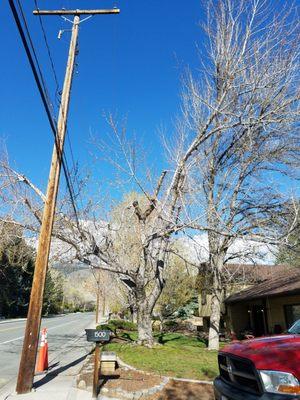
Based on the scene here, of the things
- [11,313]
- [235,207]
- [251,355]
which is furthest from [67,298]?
[251,355]

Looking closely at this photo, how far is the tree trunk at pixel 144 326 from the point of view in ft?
49.5

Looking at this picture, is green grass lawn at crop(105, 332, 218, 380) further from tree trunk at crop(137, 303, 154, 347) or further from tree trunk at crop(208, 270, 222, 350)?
tree trunk at crop(208, 270, 222, 350)

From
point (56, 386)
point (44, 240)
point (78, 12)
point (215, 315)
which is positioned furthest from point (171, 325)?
point (78, 12)

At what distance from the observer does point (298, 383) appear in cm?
413

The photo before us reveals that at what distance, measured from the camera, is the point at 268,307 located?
23188 mm

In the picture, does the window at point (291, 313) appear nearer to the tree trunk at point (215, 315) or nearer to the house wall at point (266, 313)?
the house wall at point (266, 313)

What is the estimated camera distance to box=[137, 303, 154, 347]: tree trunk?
15.1 metres

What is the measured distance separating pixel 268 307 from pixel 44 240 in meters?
17.3

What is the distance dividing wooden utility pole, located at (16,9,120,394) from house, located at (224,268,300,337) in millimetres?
12019

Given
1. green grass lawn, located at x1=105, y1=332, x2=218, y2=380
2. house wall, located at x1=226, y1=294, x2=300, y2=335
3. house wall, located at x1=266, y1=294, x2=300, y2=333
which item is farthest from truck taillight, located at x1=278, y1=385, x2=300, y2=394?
house wall, located at x1=266, y1=294, x2=300, y2=333

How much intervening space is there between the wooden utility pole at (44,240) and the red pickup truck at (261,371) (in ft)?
15.5

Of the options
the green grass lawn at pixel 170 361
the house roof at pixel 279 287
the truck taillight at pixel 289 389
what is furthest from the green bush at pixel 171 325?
the truck taillight at pixel 289 389

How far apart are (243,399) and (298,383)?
74 cm

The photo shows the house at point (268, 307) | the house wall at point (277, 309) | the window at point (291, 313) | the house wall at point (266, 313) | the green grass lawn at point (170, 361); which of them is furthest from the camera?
the house wall at point (266, 313)
